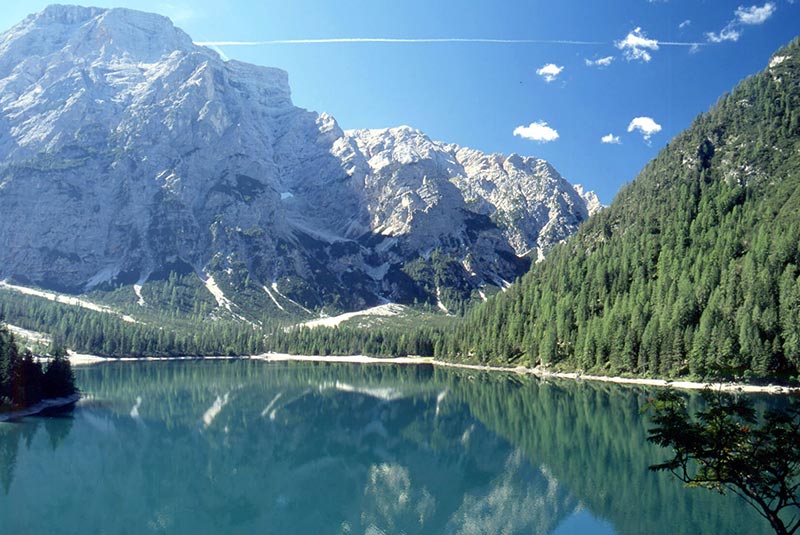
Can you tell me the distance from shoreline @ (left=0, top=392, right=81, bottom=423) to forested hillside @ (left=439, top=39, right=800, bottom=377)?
95.0 m

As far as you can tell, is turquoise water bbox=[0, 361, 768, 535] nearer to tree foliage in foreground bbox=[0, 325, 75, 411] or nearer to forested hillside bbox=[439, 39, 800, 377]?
tree foliage in foreground bbox=[0, 325, 75, 411]

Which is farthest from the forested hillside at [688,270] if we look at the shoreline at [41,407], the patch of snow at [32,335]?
the patch of snow at [32,335]

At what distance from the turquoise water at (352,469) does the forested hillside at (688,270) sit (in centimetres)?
1907

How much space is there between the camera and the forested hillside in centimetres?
9375

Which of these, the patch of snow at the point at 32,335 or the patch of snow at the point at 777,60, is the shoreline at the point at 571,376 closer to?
the patch of snow at the point at 32,335

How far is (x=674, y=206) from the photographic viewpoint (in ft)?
501

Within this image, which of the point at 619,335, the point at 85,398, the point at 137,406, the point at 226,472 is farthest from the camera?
the point at 619,335

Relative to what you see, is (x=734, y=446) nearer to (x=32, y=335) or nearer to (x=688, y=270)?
(x=688, y=270)

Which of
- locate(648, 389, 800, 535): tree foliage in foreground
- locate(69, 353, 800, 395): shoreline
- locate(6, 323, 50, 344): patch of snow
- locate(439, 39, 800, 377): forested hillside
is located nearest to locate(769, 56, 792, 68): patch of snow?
locate(439, 39, 800, 377): forested hillside

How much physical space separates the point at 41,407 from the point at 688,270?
404 ft

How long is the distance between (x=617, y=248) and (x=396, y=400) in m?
86.7

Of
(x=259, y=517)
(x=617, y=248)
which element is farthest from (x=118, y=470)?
(x=617, y=248)

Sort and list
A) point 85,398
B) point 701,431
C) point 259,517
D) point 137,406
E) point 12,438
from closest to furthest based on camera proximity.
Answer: point 701,431 < point 259,517 < point 12,438 < point 137,406 < point 85,398

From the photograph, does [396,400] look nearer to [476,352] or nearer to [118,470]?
[118,470]
